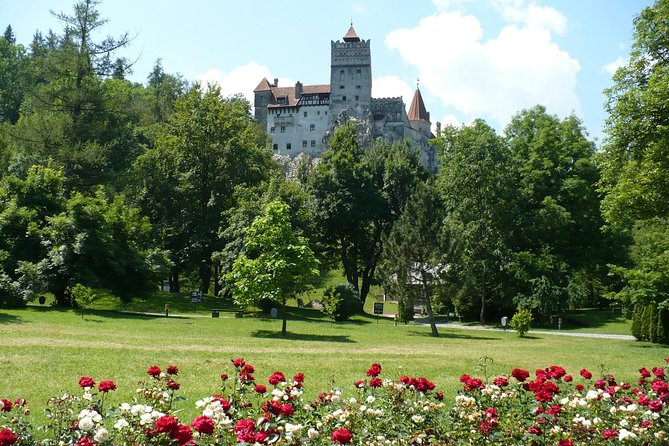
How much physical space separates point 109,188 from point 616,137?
32.8 meters

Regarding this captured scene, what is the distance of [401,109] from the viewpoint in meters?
125

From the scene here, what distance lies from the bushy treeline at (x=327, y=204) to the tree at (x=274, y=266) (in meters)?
6.06

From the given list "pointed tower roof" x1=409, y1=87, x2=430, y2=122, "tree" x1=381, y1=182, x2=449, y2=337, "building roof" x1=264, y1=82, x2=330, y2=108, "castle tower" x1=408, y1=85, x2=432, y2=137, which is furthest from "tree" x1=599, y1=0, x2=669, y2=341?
"pointed tower roof" x1=409, y1=87, x2=430, y2=122

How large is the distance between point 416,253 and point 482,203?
529 inches

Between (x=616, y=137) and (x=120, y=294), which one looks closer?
(x=616, y=137)

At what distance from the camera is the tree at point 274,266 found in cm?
2584

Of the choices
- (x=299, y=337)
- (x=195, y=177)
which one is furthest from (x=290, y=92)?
(x=299, y=337)

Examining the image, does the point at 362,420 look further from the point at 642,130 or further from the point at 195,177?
the point at 195,177

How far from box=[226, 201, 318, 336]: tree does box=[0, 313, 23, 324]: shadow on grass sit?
8.63 m

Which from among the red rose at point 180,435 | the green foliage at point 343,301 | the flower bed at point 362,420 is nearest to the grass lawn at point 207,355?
the flower bed at point 362,420

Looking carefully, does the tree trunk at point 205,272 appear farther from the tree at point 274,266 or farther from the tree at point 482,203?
the tree at point 274,266

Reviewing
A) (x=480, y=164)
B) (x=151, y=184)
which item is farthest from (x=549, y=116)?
(x=151, y=184)

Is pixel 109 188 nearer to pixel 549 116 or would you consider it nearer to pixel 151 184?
pixel 151 184

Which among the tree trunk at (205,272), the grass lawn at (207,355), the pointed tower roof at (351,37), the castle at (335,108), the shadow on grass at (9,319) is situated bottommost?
the grass lawn at (207,355)
